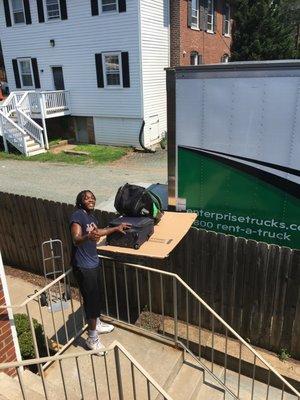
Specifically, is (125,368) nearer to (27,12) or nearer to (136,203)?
(136,203)

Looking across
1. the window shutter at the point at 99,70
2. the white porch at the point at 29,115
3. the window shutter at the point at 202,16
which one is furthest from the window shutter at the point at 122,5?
the window shutter at the point at 202,16

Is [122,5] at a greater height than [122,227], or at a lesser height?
greater

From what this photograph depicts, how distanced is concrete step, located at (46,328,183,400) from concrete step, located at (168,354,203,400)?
0.08 m

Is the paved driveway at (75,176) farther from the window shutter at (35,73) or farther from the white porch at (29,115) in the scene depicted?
the window shutter at (35,73)

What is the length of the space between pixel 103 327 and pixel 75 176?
34.1 feet

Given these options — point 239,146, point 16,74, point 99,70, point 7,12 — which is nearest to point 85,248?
point 239,146

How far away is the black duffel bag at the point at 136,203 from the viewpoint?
479 cm

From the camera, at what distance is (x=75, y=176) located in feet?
48.6

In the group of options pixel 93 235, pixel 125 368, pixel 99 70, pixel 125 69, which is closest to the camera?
pixel 93 235

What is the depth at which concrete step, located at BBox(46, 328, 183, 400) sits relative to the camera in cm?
423

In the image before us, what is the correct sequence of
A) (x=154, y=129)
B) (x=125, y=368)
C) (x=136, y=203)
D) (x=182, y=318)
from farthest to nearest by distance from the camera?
(x=154, y=129) < (x=182, y=318) < (x=136, y=203) < (x=125, y=368)

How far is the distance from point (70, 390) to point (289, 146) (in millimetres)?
4498

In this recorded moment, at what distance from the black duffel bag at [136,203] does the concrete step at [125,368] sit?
1.70 meters

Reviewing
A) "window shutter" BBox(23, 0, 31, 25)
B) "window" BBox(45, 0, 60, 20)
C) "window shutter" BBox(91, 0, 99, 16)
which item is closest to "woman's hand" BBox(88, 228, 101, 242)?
"window shutter" BBox(91, 0, 99, 16)
